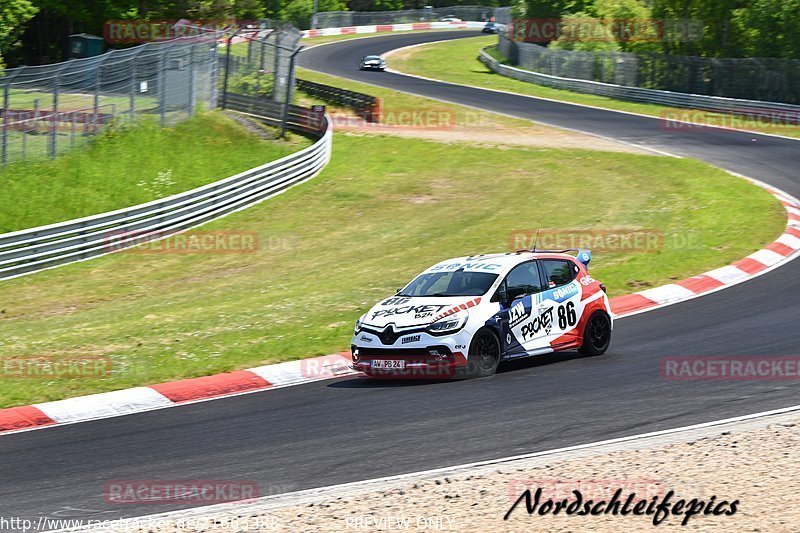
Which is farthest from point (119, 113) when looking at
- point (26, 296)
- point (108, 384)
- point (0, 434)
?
point (0, 434)

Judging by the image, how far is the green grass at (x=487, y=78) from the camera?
140 feet

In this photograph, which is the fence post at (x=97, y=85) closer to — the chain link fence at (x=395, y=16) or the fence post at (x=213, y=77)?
the fence post at (x=213, y=77)

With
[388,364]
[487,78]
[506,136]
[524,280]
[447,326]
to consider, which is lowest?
[506,136]

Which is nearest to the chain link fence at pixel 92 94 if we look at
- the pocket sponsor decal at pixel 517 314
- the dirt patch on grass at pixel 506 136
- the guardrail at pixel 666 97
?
the dirt patch on grass at pixel 506 136

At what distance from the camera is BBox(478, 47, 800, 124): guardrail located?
4209 cm

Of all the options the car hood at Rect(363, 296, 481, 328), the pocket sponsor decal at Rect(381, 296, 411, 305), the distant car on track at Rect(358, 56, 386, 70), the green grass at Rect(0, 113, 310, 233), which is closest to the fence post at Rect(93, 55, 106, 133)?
the green grass at Rect(0, 113, 310, 233)

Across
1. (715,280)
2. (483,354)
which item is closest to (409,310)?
(483,354)

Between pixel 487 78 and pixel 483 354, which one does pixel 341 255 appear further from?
pixel 487 78

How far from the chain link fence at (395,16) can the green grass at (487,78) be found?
15546mm

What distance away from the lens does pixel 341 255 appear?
2348 cm

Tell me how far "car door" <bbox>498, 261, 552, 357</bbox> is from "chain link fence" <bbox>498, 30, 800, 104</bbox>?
34.2m

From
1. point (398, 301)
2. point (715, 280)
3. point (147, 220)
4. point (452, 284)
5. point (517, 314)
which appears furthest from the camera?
point (147, 220)

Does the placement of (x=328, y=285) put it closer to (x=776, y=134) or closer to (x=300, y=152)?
(x=300, y=152)

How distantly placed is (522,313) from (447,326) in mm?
1232
